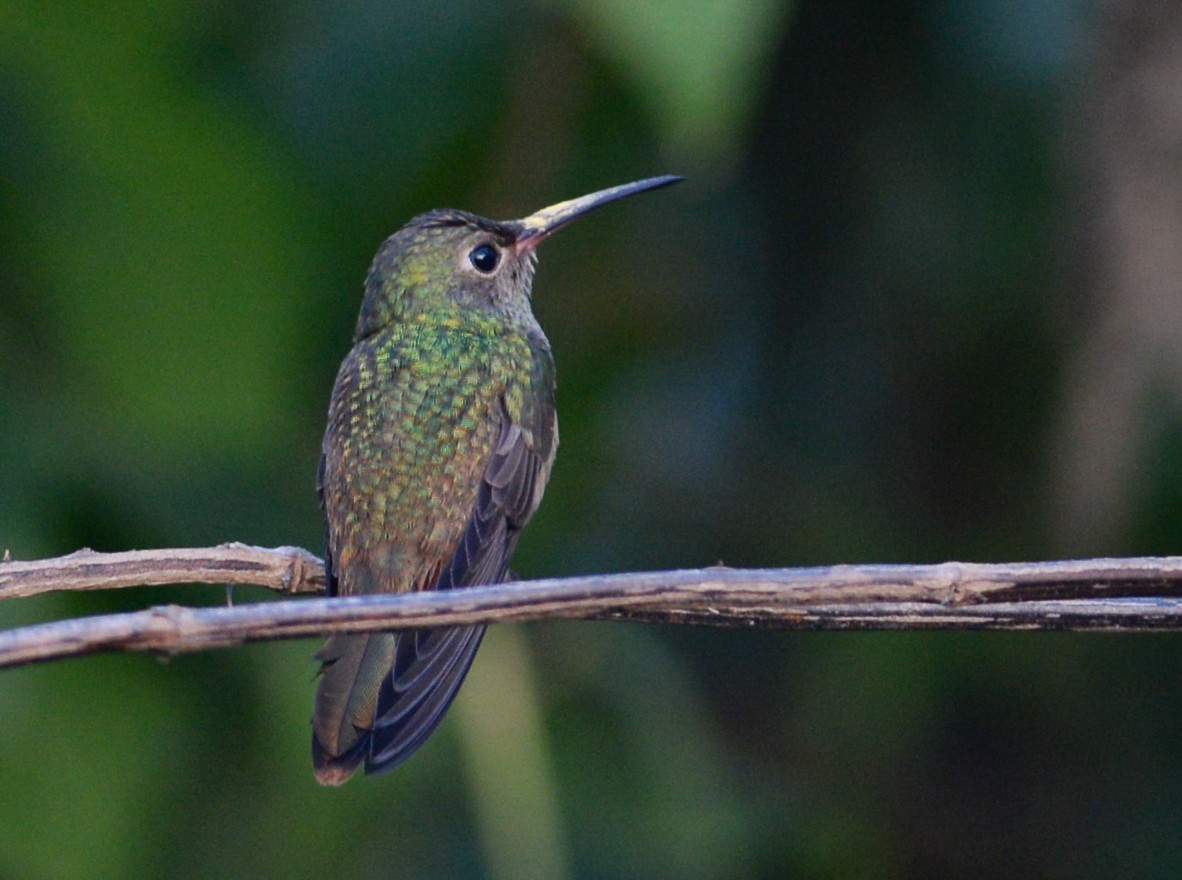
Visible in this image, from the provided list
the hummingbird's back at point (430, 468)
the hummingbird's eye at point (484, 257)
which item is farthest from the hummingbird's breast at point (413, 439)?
the hummingbird's eye at point (484, 257)

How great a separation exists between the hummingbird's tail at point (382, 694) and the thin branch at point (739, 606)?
90cm

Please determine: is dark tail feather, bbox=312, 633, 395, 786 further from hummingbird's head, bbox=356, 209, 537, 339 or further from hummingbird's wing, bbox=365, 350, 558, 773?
hummingbird's head, bbox=356, 209, 537, 339

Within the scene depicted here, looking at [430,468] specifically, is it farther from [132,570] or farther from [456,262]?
[132,570]

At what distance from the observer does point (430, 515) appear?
3.16m

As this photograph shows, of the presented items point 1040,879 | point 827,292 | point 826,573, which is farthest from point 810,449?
point 826,573

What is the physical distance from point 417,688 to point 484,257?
1.32 m

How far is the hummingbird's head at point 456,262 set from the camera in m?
3.54

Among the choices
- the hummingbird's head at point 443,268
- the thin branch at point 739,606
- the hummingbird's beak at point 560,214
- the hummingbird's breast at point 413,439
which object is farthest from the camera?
the hummingbird's head at point 443,268

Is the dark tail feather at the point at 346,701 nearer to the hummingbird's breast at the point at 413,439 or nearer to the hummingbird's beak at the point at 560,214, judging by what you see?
the hummingbird's breast at the point at 413,439

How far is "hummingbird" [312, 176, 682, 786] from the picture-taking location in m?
2.62

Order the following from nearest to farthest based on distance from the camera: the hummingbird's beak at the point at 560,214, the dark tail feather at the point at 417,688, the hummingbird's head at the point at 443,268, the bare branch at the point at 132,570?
1. the bare branch at the point at 132,570
2. the dark tail feather at the point at 417,688
3. the hummingbird's beak at the point at 560,214
4. the hummingbird's head at the point at 443,268

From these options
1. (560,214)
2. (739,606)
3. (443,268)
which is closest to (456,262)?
(443,268)

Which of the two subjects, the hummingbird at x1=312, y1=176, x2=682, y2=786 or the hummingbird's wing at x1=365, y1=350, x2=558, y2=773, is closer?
the hummingbird's wing at x1=365, y1=350, x2=558, y2=773

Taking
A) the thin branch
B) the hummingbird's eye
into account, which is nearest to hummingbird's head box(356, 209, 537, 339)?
the hummingbird's eye
